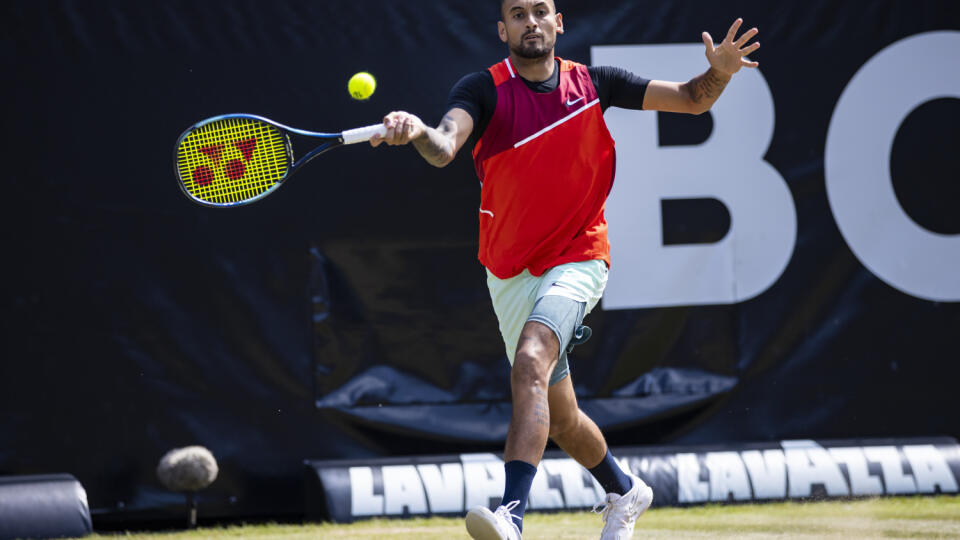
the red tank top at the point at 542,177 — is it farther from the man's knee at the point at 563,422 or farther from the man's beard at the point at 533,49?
the man's knee at the point at 563,422

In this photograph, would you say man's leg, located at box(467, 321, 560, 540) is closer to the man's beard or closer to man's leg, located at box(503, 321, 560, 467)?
man's leg, located at box(503, 321, 560, 467)

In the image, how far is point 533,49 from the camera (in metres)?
3.82

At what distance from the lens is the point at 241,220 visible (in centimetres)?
537

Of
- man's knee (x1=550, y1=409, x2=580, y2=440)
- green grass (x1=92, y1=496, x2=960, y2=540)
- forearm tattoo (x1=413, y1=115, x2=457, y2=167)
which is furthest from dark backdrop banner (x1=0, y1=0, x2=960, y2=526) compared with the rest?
forearm tattoo (x1=413, y1=115, x2=457, y2=167)

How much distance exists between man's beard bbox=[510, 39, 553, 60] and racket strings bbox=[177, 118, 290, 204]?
31.6 inches

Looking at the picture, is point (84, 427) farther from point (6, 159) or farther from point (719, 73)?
point (719, 73)

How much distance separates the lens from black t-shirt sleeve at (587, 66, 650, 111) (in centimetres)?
397

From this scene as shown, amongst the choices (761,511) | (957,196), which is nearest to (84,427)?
(761,511)

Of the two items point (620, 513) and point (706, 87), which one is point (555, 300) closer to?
point (620, 513)

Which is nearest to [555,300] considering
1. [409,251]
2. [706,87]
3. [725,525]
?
[706,87]

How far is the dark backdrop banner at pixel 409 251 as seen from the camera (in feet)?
17.2

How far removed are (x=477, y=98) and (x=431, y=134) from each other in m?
0.42

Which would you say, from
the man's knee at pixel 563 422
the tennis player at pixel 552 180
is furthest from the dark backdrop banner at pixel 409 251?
the man's knee at pixel 563 422

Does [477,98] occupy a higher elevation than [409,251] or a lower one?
higher
